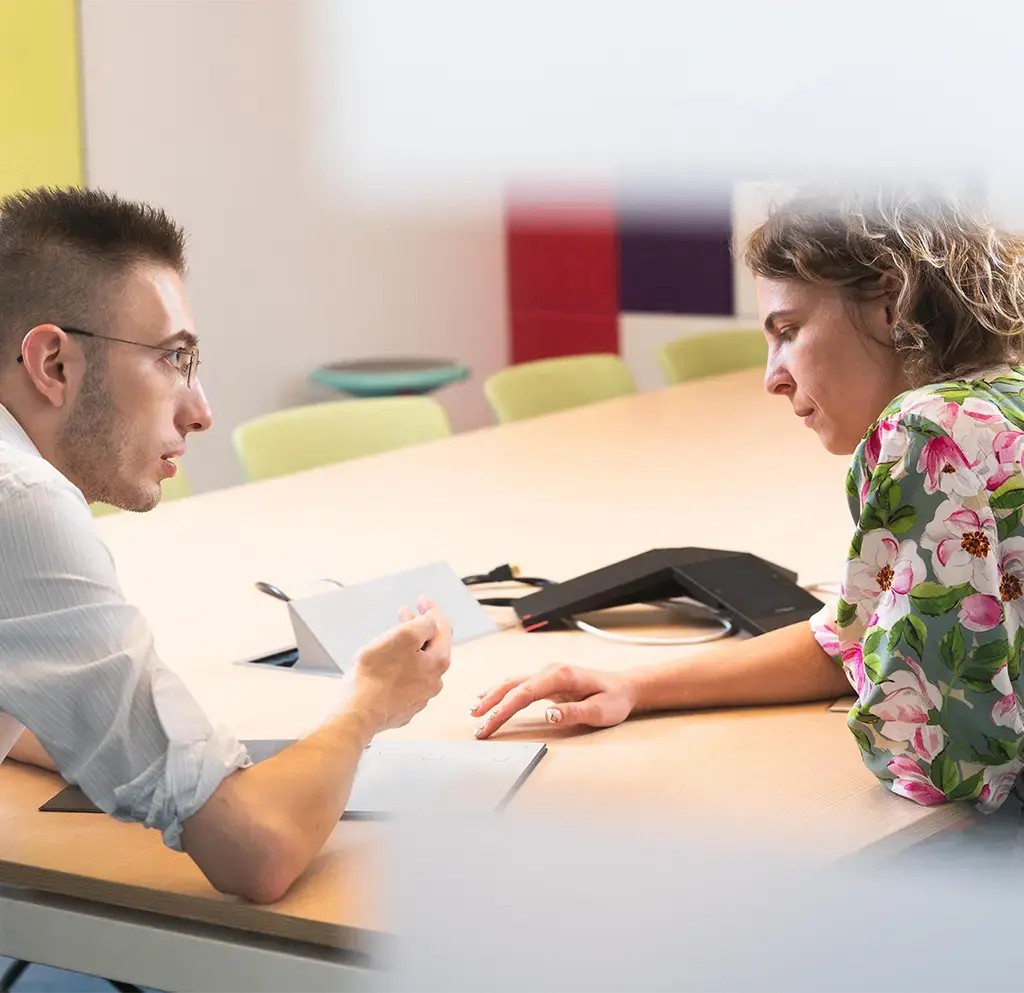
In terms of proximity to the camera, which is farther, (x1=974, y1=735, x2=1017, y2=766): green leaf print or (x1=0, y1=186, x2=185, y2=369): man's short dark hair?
(x1=0, y1=186, x2=185, y2=369): man's short dark hair

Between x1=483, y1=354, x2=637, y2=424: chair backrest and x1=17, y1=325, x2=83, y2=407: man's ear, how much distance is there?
7.55 ft

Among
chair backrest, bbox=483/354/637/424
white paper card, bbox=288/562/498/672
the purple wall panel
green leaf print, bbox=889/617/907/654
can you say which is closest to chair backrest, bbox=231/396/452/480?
chair backrest, bbox=483/354/637/424

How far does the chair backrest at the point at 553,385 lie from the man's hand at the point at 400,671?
7.31 feet

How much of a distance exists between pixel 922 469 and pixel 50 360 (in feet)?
2.12

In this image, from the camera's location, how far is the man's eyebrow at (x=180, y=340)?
1.16 metres

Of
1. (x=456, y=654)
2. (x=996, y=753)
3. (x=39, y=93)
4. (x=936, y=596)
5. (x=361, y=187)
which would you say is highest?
(x=39, y=93)

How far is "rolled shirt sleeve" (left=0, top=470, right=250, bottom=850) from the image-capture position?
887 millimetres

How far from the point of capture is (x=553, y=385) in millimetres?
3666

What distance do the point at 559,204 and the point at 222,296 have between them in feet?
15.0

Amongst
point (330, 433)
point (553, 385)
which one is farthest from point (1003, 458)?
point (553, 385)

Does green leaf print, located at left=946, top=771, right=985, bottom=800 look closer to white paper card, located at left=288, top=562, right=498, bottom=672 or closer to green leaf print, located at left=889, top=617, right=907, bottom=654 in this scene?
green leaf print, located at left=889, top=617, right=907, bottom=654

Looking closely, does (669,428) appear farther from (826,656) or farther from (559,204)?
(559,204)

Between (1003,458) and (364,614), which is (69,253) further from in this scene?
(1003,458)

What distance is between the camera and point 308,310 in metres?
4.93
